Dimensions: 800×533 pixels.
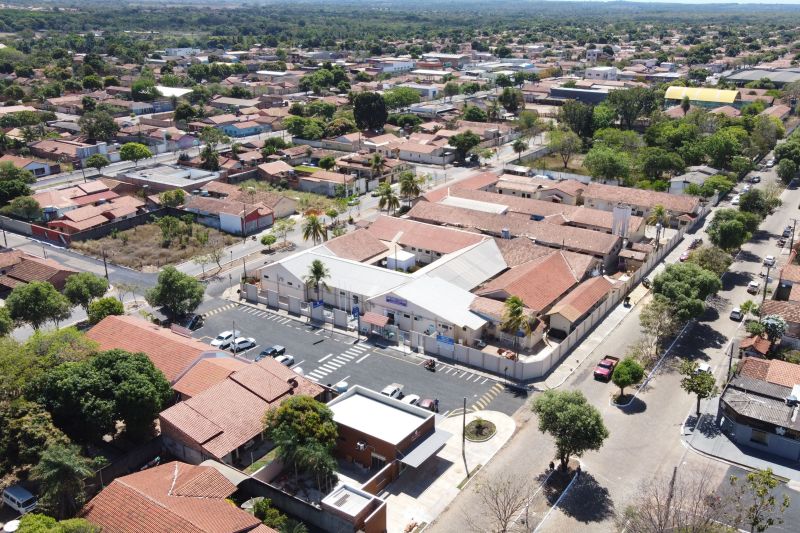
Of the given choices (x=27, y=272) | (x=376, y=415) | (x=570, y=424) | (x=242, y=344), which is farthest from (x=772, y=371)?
(x=27, y=272)

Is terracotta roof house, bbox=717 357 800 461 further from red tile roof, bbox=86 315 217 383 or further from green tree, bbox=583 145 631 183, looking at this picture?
green tree, bbox=583 145 631 183

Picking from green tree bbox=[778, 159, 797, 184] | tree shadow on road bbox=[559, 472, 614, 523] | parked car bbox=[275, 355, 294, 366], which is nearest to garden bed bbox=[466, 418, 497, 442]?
tree shadow on road bbox=[559, 472, 614, 523]

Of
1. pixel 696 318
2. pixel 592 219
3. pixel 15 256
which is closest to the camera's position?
pixel 696 318

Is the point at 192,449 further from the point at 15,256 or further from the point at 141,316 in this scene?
the point at 15,256

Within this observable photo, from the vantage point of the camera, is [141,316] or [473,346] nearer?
[473,346]

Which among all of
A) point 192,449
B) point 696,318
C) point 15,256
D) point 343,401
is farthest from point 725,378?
point 15,256

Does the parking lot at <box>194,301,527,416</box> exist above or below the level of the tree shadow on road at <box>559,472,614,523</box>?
below
